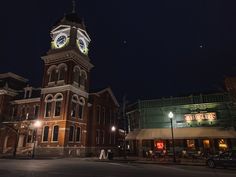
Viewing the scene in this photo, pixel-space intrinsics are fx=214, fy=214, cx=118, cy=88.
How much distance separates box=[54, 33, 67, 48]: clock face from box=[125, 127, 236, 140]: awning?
71.1 ft

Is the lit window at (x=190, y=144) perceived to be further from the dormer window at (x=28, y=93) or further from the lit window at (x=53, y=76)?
the dormer window at (x=28, y=93)

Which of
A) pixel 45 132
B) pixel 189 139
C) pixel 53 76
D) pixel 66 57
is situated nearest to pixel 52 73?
pixel 53 76

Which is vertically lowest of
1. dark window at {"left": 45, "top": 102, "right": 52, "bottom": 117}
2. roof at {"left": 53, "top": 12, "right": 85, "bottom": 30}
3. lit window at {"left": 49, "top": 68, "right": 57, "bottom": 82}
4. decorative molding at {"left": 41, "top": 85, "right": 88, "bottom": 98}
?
dark window at {"left": 45, "top": 102, "right": 52, "bottom": 117}

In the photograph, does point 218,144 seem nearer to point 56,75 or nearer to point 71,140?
point 71,140

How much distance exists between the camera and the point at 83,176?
11891mm

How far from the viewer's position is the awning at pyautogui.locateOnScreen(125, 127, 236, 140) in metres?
27.2

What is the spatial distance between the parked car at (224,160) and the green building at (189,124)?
8091 mm

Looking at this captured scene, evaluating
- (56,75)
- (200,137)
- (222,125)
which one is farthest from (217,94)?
(56,75)

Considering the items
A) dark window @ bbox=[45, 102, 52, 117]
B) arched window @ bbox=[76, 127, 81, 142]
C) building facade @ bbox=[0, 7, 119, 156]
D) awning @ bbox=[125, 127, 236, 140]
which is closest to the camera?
awning @ bbox=[125, 127, 236, 140]

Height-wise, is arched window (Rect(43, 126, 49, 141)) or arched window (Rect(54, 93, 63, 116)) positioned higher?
arched window (Rect(54, 93, 63, 116))

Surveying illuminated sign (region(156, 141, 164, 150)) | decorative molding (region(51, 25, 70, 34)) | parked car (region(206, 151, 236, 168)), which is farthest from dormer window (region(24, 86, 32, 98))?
parked car (region(206, 151, 236, 168))

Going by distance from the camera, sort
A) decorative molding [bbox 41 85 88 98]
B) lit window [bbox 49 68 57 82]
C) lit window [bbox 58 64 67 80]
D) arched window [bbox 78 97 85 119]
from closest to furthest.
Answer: decorative molding [bbox 41 85 88 98]
lit window [bbox 58 64 67 80]
lit window [bbox 49 68 57 82]
arched window [bbox 78 97 85 119]

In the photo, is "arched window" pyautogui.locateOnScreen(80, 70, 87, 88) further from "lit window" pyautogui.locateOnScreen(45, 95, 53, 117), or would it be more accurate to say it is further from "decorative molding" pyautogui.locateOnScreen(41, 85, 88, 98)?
"lit window" pyautogui.locateOnScreen(45, 95, 53, 117)

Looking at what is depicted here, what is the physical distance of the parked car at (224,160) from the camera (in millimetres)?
18219
